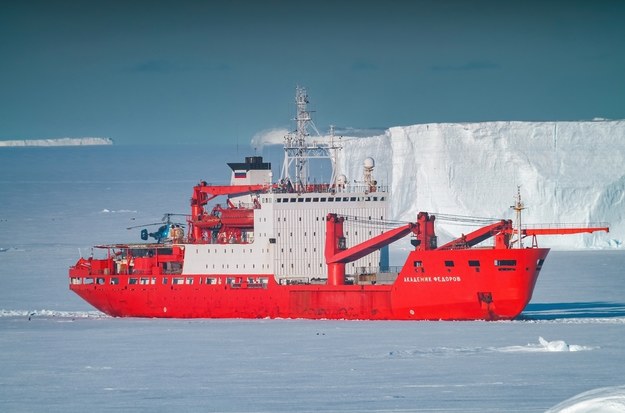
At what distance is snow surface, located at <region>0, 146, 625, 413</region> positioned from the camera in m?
19.8

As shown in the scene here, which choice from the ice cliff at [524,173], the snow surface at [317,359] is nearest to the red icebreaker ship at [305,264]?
the snow surface at [317,359]

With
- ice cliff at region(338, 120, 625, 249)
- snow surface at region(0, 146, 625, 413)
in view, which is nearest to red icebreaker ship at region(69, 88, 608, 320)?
snow surface at region(0, 146, 625, 413)

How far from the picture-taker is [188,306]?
3262 cm

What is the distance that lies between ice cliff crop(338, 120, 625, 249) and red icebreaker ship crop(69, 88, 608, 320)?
1318cm

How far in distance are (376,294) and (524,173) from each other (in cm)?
1739

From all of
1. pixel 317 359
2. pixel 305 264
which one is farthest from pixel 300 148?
pixel 317 359

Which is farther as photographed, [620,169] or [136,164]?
[136,164]

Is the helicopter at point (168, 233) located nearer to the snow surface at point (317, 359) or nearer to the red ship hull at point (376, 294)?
the red ship hull at point (376, 294)

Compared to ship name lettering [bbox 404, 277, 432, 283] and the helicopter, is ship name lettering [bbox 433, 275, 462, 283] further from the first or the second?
the helicopter

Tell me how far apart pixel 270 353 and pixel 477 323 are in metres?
6.76

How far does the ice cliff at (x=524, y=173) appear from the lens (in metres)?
45.2

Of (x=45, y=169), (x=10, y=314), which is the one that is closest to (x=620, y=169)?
(x=10, y=314)

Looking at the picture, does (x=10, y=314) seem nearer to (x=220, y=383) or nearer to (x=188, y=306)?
(x=188, y=306)

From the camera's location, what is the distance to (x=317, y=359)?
2397 centimetres
